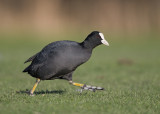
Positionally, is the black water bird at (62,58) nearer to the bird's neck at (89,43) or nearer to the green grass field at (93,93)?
the bird's neck at (89,43)

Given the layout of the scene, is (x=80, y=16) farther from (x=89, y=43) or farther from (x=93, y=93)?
(x=89, y=43)

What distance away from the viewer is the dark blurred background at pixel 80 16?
117 ft

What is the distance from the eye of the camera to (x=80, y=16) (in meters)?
38.0

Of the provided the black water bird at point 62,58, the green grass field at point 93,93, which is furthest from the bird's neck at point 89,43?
the green grass field at point 93,93

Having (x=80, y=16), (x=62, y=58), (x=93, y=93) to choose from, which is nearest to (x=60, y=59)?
(x=62, y=58)

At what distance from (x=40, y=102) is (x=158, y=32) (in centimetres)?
3061

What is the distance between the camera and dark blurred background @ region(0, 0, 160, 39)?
35.8m

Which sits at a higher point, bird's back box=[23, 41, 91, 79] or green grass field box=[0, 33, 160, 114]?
bird's back box=[23, 41, 91, 79]

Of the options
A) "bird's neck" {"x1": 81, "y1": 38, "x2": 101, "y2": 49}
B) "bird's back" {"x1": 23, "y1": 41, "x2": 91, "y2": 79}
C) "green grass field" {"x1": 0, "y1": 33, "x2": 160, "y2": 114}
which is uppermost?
"bird's neck" {"x1": 81, "y1": 38, "x2": 101, "y2": 49}

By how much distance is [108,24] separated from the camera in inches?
1469

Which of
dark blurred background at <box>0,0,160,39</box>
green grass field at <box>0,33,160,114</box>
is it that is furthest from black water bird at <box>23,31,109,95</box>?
dark blurred background at <box>0,0,160,39</box>

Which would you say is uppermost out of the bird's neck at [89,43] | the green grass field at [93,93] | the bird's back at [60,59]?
the bird's neck at [89,43]

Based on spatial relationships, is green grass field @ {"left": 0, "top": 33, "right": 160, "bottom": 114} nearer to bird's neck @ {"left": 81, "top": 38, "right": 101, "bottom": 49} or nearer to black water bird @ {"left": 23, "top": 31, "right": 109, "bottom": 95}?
black water bird @ {"left": 23, "top": 31, "right": 109, "bottom": 95}

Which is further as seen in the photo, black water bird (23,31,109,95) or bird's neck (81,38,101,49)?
bird's neck (81,38,101,49)
